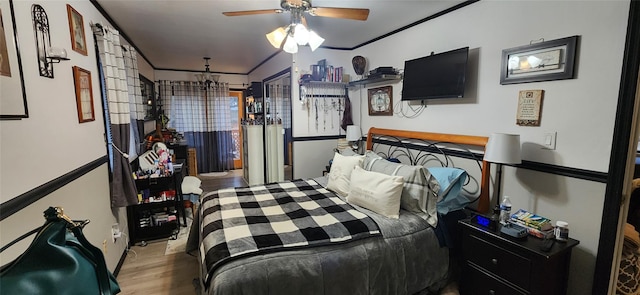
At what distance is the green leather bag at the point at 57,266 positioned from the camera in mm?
709

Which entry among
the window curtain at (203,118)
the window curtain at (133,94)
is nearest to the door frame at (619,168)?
the window curtain at (133,94)

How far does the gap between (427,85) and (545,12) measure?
1084 millimetres

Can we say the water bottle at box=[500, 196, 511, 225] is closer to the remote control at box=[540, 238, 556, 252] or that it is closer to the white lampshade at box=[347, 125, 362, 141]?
the remote control at box=[540, 238, 556, 252]

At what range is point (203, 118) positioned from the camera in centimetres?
672

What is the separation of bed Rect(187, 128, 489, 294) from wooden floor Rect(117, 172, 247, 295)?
0.20m

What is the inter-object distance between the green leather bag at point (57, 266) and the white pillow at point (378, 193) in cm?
180

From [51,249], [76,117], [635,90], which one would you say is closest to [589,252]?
[635,90]

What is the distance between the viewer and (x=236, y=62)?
5586 millimetres

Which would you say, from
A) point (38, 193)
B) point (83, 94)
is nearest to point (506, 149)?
point (38, 193)

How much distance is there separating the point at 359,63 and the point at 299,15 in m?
1.83

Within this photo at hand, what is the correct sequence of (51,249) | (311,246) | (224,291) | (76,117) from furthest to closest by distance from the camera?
(76,117) < (311,246) < (224,291) < (51,249)

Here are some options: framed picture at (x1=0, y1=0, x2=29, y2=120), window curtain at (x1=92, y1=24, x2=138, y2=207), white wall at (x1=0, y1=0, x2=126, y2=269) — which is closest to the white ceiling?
window curtain at (x1=92, y1=24, x2=138, y2=207)

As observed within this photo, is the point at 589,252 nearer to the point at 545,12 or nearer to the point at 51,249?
the point at 545,12

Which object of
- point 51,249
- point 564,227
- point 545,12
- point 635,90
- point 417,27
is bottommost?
point 564,227
